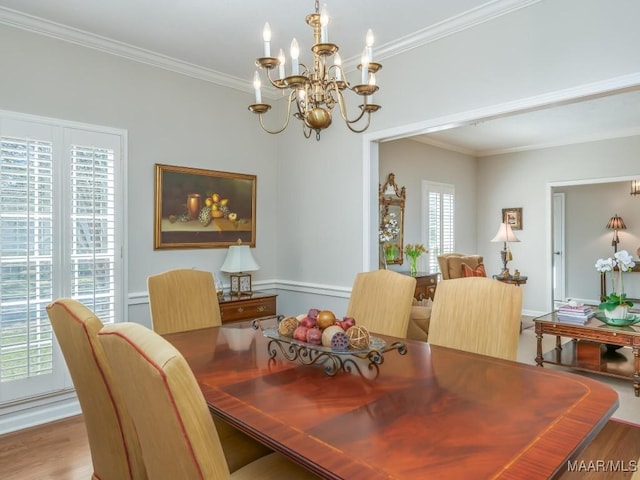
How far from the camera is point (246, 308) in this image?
3768 millimetres

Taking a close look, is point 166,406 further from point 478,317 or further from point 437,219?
point 437,219

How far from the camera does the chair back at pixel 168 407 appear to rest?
35.4 inches

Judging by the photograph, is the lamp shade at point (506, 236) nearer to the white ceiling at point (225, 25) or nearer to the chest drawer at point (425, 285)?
the chest drawer at point (425, 285)

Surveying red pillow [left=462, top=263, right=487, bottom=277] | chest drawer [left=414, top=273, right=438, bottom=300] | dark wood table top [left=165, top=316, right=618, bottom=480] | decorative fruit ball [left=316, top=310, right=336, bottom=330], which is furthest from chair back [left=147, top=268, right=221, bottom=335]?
red pillow [left=462, top=263, right=487, bottom=277]

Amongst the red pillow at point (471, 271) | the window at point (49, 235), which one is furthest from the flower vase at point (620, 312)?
the window at point (49, 235)

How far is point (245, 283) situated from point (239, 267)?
0.32 meters

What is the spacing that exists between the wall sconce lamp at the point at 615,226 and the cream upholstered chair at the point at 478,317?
23.5ft

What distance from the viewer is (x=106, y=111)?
3354 millimetres

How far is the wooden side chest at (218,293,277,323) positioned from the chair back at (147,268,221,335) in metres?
0.83

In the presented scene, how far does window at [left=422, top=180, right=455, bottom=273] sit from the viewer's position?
6328mm

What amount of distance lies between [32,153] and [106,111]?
65 cm

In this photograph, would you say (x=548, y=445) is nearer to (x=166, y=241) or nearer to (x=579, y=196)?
(x=166, y=241)

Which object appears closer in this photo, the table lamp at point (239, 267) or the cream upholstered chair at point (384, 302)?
the cream upholstered chair at point (384, 302)

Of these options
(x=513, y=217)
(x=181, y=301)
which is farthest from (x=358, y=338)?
(x=513, y=217)
